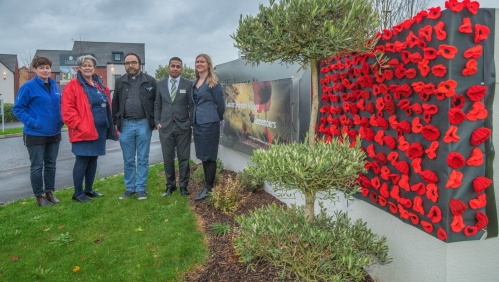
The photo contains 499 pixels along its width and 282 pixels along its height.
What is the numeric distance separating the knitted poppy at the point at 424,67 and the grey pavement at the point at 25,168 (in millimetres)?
6944

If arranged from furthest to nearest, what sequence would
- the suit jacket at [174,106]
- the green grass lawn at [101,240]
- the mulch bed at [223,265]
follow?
the suit jacket at [174,106]
the green grass lawn at [101,240]
the mulch bed at [223,265]

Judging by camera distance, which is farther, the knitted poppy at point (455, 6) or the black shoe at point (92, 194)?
the black shoe at point (92, 194)

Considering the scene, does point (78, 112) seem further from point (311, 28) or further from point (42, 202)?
point (311, 28)

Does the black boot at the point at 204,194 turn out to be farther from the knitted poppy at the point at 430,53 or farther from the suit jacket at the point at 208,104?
the knitted poppy at the point at 430,53

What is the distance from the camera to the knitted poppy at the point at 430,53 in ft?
8.54

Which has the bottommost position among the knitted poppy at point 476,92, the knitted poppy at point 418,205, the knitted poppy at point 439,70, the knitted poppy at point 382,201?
the knitted poppy at point 382,201

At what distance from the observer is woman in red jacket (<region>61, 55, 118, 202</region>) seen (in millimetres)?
5527

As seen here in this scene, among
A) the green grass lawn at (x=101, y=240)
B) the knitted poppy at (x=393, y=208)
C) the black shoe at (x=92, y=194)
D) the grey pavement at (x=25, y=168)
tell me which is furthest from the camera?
the grey pavement at (x=25, y=168)

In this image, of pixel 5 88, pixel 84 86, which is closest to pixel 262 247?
pixel 84 86

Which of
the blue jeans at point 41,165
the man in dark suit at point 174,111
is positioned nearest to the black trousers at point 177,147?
the man in dark suit at point 174,111

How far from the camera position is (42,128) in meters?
5.53

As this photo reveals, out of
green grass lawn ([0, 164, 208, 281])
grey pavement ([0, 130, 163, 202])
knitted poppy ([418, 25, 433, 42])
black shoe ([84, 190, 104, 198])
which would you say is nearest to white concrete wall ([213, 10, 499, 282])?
knitted poppy ([418, 25, 433, 42])

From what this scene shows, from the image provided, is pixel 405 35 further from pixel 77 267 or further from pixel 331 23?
pixel 77 267

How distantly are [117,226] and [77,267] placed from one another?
1080 millimetres
